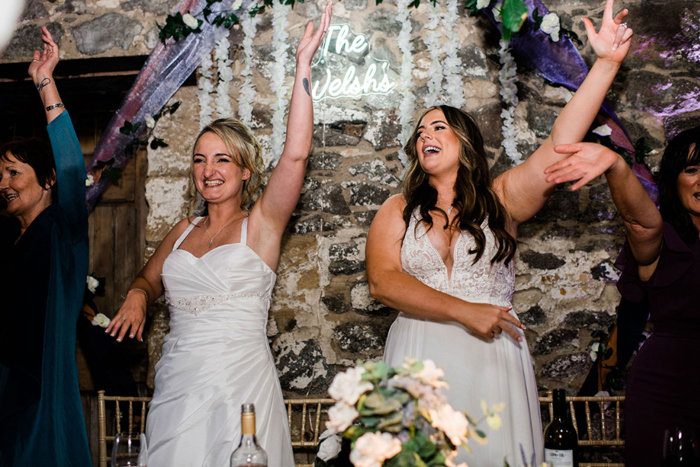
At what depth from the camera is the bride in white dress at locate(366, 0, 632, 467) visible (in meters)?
1.84

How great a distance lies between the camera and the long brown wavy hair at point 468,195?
205 cm

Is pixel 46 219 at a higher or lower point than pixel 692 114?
lower

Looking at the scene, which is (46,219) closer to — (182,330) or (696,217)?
(182,330)

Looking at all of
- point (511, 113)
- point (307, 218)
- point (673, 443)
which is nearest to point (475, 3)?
point (511, 113)

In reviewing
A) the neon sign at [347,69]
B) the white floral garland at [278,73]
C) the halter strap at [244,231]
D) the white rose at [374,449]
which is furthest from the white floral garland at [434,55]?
the white rose at [374,449]

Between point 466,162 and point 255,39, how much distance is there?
162cm

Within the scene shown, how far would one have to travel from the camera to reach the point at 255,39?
3.26 meters

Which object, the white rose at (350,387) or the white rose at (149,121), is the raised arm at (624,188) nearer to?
the white rose at (350,387)

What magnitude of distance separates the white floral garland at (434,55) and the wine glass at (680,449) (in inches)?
84.4

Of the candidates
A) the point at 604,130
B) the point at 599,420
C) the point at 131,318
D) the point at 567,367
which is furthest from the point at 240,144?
the point at 599,420

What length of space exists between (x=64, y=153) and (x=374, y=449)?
1767 mm

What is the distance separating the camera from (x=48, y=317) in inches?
88.2

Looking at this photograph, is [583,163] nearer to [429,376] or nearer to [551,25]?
[429,376]

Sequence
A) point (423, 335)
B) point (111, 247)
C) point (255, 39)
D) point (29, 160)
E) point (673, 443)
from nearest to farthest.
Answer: point (673, 443) → point (423, 335) → point (29, 160) → point (255, 39) → point (111, 247)
